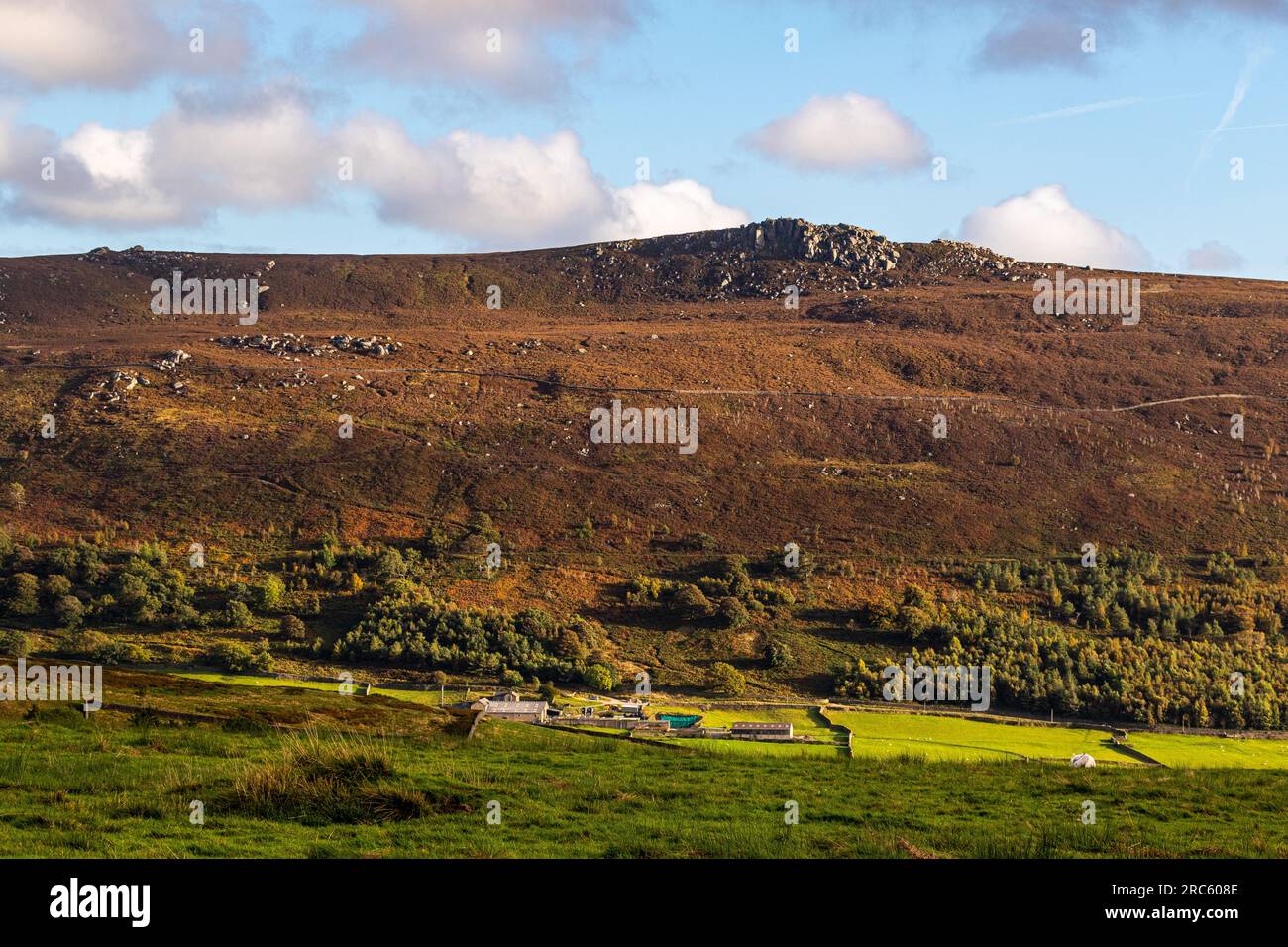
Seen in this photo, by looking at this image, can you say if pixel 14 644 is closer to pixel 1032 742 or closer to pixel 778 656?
pixel 778 656

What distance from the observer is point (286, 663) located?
58.0 meters

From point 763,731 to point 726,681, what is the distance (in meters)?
15.2

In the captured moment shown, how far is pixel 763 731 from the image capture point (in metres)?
44.8

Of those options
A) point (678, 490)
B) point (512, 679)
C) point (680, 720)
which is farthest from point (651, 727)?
point (678, 490)

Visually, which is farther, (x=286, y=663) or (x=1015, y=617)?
(x=1015, y=617)

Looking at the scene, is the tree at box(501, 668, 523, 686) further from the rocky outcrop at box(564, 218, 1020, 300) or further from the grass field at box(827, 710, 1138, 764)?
the rocky outcrop at box(564, 218, 1020, 300)

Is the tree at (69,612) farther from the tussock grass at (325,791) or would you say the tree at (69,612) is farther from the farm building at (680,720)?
the tussock grass at (325,791)

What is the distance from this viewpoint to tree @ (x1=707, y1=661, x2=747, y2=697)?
59.6 m

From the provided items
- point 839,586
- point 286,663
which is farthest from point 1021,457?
point 286,663

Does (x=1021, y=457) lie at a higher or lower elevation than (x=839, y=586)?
higher
